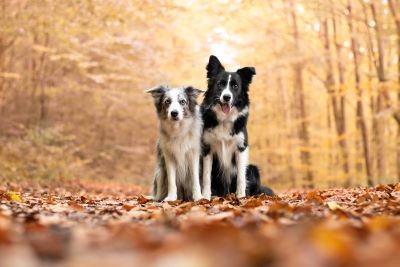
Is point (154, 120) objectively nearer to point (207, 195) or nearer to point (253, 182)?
point (253, 182)

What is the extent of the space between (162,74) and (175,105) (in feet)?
38.9

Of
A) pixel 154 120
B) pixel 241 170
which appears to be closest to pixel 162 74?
pixel 154 120

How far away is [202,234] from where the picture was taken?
2.29 m

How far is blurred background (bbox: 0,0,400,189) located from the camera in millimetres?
13756

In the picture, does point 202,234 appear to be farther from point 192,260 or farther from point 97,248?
point 192,260

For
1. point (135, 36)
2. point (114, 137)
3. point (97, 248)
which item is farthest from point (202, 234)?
point (114, 137)

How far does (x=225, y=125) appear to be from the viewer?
704 cm

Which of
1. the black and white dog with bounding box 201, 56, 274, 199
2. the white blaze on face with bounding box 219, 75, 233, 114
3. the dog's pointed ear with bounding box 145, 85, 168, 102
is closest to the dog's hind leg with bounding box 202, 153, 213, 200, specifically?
the black and white dog with bounding box 201, 56, 274, 199

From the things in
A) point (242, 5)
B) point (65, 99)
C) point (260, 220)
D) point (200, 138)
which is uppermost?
point (242, 5)

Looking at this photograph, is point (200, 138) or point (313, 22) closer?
point (200, 138)

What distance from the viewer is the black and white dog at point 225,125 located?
695 centimetres

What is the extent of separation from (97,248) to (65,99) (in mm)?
18121

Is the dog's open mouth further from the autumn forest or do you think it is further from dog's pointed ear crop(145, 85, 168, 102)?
the autumn forest

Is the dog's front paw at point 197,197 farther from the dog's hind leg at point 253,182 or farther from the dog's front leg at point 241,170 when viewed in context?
the dog's hind leg at point 253,182
